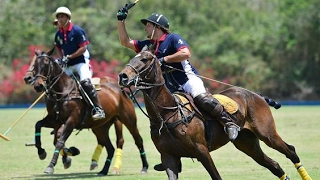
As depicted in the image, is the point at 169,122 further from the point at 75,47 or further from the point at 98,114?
the point at 75,47

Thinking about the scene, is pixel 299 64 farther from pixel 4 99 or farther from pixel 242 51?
pixel 4 99

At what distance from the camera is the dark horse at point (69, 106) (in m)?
13.2

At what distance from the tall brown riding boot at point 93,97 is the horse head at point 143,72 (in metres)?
5.17

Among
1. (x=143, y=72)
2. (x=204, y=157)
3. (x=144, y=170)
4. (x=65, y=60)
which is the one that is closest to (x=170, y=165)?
(x=204, y=157)

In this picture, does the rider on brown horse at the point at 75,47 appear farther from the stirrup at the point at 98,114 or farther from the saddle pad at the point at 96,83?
the saddle pad at the point at 96,83

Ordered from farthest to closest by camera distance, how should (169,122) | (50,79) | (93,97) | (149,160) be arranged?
(149,160), (93,97), (50,79), (169,122)

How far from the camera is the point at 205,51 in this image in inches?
2156

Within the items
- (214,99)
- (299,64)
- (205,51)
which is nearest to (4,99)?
(205,51)

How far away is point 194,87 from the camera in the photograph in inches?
372

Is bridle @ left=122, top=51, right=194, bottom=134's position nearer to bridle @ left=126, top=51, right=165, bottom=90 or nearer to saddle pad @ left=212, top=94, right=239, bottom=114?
bridle @ left=126, top=51, right=165, bottom=90

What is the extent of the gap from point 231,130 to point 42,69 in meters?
5.08

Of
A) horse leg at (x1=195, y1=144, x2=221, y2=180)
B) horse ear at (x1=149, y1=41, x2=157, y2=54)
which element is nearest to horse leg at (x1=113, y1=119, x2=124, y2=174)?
horse leg at (x1=195, y1=144, x2=221, y2=180)

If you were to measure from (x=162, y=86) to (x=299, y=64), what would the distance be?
150 ft

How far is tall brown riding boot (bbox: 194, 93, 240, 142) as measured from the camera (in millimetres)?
9302
